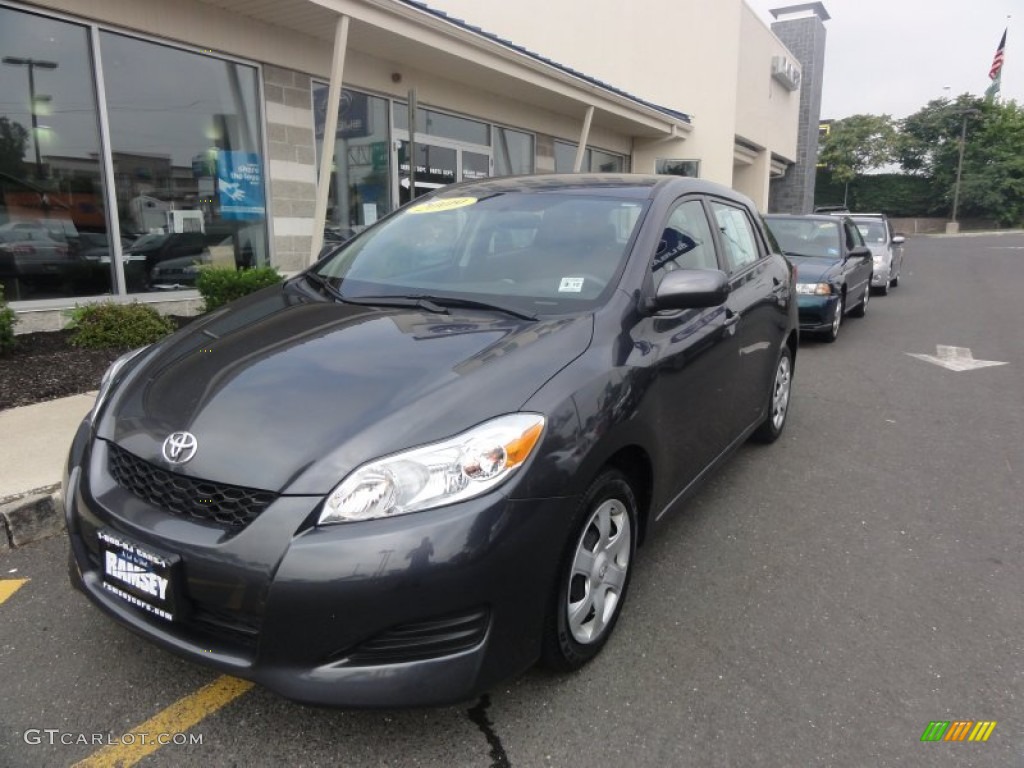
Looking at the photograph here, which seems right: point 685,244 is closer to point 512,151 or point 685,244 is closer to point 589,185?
point 589,185

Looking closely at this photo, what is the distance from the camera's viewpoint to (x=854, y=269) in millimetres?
9742

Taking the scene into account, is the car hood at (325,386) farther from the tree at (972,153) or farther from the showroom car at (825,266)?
the tree at (972,153)

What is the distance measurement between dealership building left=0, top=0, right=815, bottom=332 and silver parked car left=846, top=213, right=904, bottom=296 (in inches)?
227

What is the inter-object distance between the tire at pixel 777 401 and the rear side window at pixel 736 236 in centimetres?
78

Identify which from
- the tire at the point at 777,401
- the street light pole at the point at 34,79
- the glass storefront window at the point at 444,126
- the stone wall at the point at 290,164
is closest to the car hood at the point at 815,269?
the tire at the point at 777,401

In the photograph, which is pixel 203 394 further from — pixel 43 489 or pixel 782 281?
pixel 782 281

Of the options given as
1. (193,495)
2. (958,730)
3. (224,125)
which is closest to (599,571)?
(958,730)

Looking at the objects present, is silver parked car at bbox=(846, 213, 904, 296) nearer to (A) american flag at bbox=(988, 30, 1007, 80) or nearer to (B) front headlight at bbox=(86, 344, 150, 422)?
(B) front headlight at bbox=(86, 344, 150, 422)

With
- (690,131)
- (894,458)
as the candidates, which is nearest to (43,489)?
(894,458)

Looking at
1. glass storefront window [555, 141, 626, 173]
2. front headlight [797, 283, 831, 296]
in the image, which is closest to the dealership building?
glass storefront window [555, 141, 626, 173]

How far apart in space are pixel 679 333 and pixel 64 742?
258cm

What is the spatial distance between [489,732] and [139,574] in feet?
3.74

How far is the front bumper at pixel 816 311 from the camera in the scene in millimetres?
8492

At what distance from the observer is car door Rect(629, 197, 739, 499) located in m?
2.77
